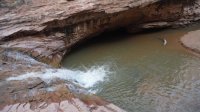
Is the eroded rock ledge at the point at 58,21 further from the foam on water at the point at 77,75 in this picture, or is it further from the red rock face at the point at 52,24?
the foam on water at the point at 77,75

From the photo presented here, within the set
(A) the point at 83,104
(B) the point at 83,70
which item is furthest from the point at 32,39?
(A) the point at 83,104

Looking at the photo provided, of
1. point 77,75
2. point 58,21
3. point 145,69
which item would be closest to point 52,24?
point 58,21

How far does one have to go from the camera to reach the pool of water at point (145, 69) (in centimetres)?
958

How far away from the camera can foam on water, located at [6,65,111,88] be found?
32.9ft

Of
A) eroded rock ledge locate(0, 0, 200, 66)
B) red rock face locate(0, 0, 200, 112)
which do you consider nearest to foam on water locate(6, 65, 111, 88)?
red rock face locate(0, 0, 200, 112)

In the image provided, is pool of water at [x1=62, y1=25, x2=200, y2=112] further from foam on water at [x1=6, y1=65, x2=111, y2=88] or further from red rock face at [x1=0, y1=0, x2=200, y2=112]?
red rock face at [x1=0, y1=0, x2=200, y2=112]

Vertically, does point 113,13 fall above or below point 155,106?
above

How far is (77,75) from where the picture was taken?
11.7 meters

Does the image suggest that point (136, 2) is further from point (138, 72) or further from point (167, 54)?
point (138, 72)

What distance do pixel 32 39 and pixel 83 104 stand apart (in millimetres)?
5437

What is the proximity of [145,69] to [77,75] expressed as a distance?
2.27 meters

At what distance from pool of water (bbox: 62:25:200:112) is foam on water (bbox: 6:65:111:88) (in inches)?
9.6

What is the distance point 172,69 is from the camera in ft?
38.9

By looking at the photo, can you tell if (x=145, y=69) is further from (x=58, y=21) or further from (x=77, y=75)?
(x=58, y=21)
